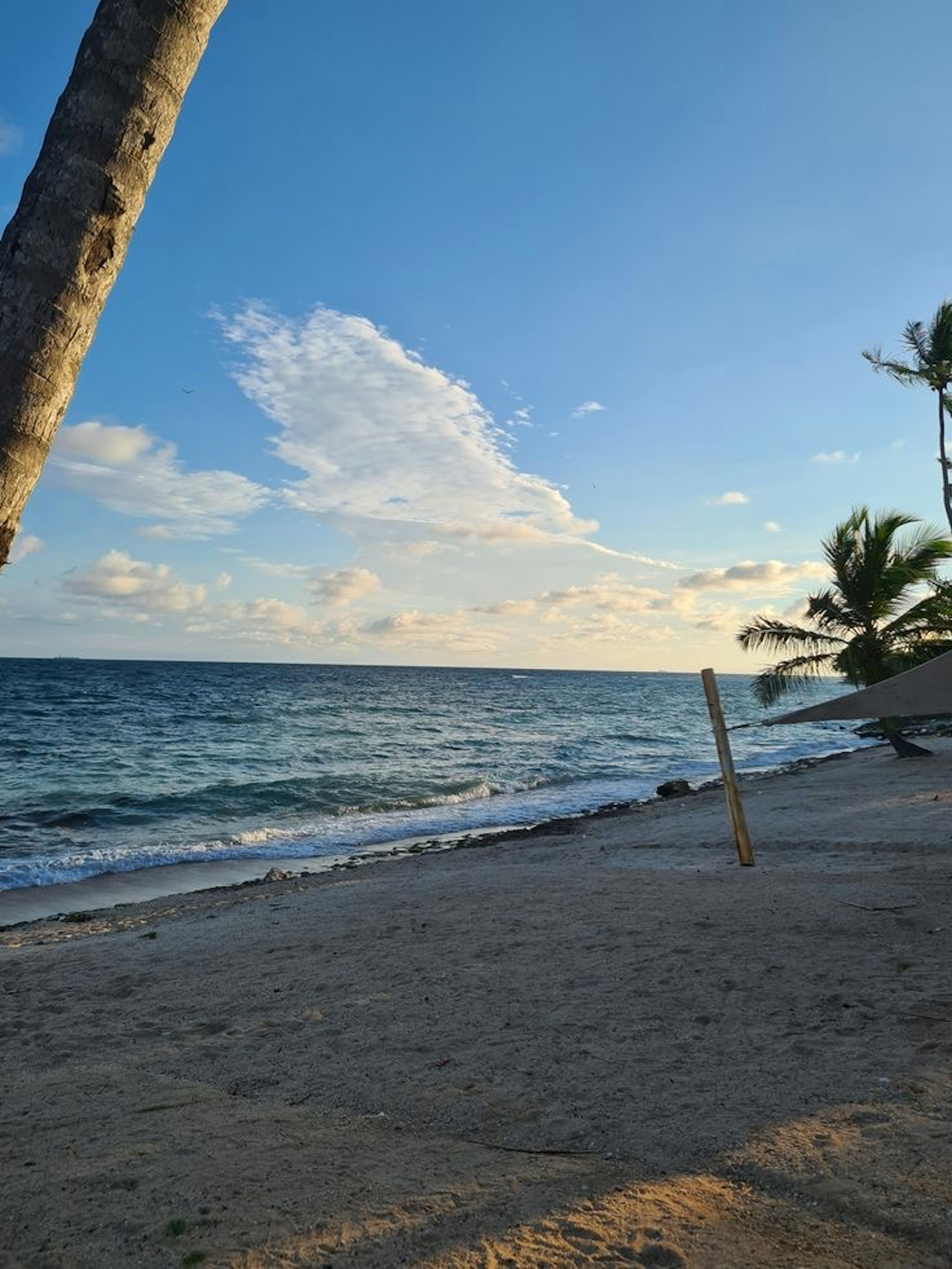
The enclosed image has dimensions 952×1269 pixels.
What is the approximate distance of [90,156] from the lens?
2.01m

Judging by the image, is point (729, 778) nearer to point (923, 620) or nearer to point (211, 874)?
point (211, 874)

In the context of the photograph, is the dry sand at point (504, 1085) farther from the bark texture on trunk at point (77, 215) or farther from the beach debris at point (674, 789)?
the beach debris at point (674, 789)

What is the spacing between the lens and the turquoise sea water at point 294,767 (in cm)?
1593

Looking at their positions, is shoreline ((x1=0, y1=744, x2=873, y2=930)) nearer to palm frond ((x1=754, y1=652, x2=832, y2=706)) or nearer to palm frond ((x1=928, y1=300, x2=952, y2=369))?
palm frond ((x1=754, y1=652, x2=832, y2=706))

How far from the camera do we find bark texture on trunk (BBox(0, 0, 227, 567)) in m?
1.91

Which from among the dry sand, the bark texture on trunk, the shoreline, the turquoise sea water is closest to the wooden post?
the dry sand

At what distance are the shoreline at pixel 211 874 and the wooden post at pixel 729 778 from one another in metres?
6.02

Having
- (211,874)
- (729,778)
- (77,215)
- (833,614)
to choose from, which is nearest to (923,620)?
(833,614)

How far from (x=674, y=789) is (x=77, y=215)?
1991cm

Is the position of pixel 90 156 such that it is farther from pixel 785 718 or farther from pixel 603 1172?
pixel 785 718

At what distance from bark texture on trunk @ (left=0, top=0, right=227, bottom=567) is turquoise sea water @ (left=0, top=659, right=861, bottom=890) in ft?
41.8

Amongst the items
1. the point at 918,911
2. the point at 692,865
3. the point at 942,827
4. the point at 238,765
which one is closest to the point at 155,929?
the point at 692,865

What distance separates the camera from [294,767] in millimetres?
24812

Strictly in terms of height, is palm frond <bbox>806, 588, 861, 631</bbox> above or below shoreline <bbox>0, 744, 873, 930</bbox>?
above
